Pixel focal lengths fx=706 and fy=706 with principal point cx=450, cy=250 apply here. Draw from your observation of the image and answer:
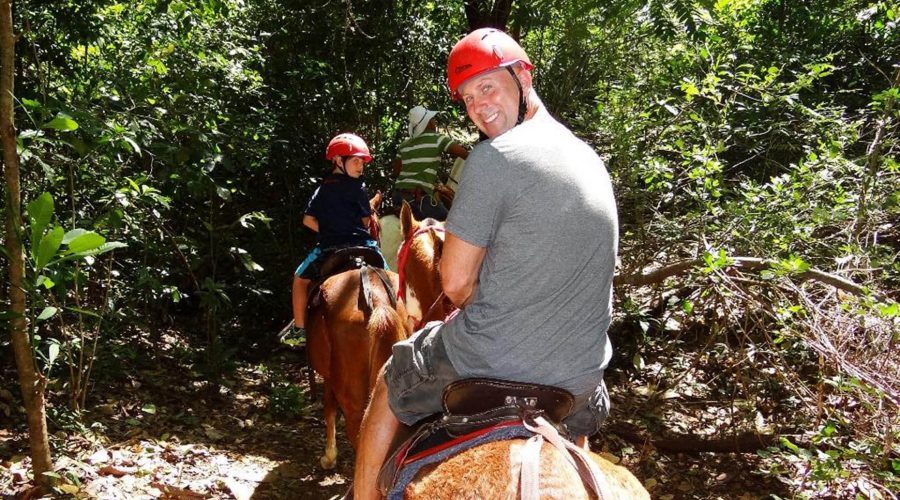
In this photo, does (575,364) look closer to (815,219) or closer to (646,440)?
(815,219)

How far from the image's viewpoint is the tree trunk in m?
4.20

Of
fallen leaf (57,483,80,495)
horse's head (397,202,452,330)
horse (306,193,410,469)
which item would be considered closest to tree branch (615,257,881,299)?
horse's head (397,202,452,330)

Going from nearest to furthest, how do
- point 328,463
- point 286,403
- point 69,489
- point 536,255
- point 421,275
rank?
1. point 536,255
2. point 421,275
3. point 69,489
4. point 328,463
5. point 286,403

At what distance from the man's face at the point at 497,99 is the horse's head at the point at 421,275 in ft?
6.54

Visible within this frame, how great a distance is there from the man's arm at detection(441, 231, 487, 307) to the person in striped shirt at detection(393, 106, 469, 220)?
5407mm

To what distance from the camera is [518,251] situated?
248 cm

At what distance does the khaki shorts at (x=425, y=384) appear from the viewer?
109 inches

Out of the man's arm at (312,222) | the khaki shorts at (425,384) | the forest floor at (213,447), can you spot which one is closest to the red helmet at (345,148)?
the man's arm at (312,222)

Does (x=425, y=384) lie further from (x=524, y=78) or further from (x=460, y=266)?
(x=524, y=78)

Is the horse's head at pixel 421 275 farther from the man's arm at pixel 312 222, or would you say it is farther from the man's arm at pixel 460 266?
the man's arm at pixel 312 222

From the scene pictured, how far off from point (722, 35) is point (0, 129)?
719 cm

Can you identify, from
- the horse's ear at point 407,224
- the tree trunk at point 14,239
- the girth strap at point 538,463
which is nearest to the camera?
the girth strap at point 538,463

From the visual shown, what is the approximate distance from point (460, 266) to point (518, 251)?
9.2 inches

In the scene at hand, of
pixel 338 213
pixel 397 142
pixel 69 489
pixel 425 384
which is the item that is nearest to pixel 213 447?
pixel 69 489
